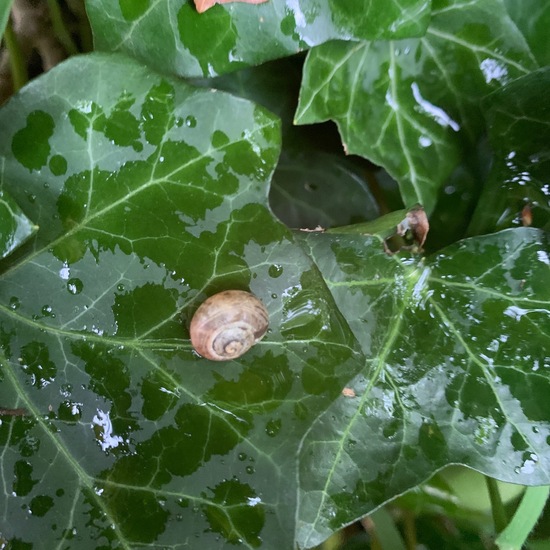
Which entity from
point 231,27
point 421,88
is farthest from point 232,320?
point 421,88

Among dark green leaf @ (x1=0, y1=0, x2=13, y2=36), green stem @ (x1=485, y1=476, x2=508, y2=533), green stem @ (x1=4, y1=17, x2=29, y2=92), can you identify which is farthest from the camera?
green stem @ (x1=485, y1=476, x2=508, y2=533)

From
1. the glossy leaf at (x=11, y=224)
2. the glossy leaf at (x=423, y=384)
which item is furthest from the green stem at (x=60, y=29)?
the glossy leaf at (x=423, y=384)

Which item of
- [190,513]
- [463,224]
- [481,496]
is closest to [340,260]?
[463,224]

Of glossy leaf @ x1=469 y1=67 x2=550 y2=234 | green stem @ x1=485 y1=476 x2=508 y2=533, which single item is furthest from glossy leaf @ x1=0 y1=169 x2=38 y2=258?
green stem @ x1=485 y1=476 x2=508 y2=533

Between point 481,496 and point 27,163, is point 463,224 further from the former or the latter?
point 27,163

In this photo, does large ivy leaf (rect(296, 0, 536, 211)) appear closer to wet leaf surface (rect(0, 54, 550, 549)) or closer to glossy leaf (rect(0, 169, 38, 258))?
wet leaf surface (rect(0, 54, 550, 549))

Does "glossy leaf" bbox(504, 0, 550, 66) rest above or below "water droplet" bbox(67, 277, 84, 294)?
below

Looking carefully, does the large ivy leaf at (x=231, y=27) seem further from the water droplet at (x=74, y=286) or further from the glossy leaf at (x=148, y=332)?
the water droplet at (x=74, y=286)
